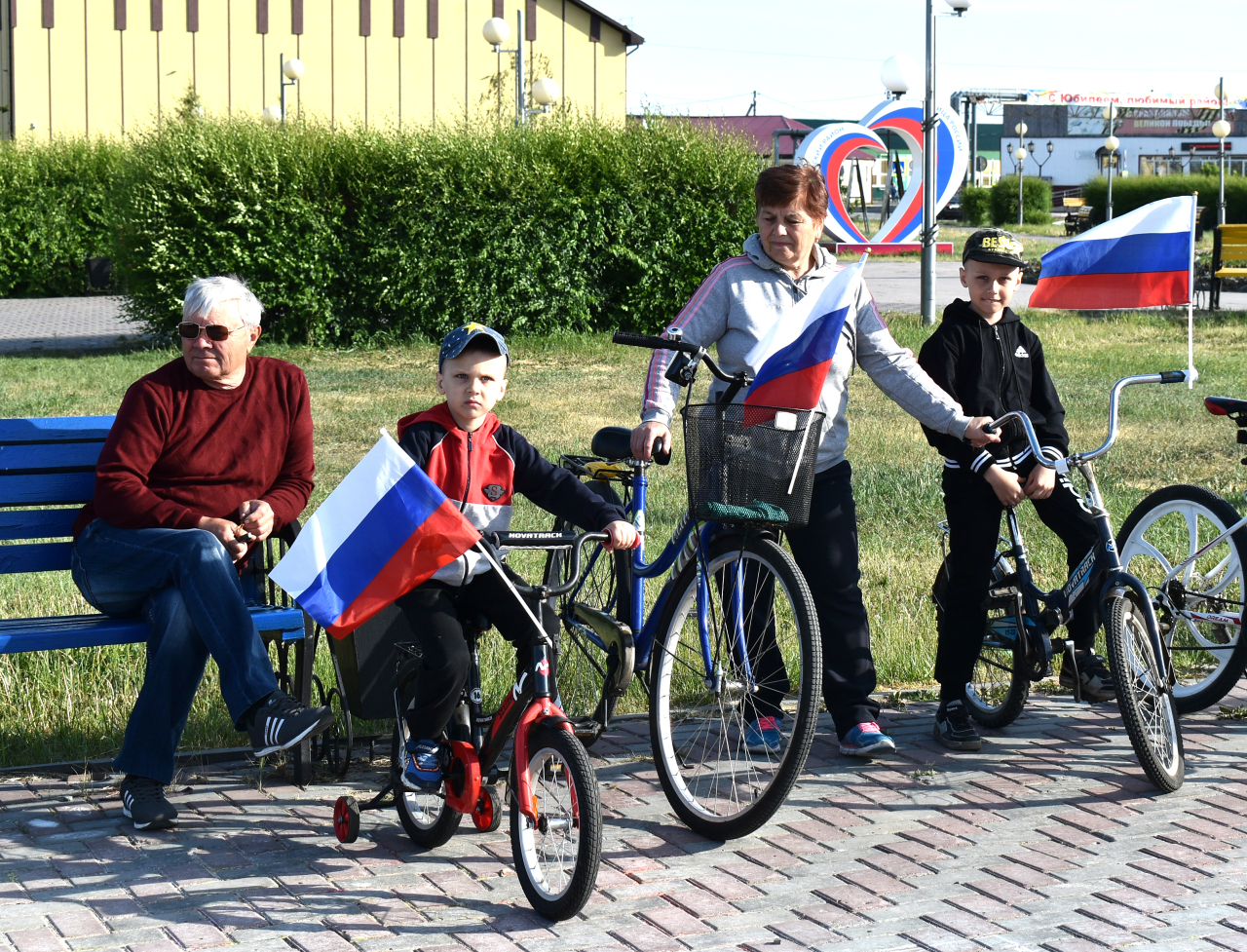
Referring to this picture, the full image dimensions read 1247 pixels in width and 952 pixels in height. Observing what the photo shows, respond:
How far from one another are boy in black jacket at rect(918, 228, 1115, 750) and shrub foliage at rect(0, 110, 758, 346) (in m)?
14.4

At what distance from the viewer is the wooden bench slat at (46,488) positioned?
5.16 meters

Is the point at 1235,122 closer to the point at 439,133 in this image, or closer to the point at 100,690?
the point at 439,133

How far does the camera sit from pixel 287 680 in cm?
510

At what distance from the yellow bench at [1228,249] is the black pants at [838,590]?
755 inches

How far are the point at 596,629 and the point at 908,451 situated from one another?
7.42 meters

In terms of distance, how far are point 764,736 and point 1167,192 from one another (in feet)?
170

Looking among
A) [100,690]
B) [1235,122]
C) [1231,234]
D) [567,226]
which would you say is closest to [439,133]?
[567,226]

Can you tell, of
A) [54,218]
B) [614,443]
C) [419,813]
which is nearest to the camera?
[419,813]

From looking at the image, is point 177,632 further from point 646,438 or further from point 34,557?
point 646,438

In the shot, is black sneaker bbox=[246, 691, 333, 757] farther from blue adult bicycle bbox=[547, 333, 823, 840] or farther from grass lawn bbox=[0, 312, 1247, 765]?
grass lawn bbox=[0, 312, 1247, 765]

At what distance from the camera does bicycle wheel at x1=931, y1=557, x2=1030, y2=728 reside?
5203 mm

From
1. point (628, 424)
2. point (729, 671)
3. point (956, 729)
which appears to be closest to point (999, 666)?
point (956, 729)

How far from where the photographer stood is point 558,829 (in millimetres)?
3781

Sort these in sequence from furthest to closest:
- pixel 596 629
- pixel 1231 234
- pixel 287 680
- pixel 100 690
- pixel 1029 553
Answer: pixel 1231 234 < pixel 1029 553 < pixel 100 690 < pixel 287 680 < pixel 596 629
